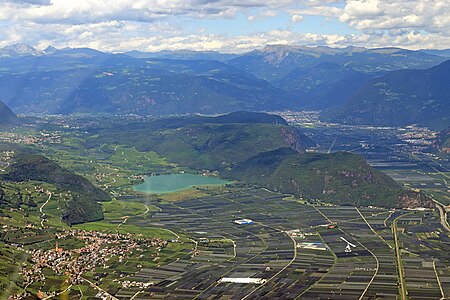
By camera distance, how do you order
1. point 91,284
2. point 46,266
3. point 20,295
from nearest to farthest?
1. point 20,295
2. point 91,284
3. point 46,266

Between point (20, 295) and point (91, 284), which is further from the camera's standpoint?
point (91, 284)

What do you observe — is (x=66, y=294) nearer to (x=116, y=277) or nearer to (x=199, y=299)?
(x=116, y=277)

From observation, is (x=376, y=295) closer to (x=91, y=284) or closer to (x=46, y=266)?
(x=91, y=284)

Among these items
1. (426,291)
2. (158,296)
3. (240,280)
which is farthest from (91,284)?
(426,291)

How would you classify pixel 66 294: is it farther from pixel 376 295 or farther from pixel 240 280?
pixel 376 295

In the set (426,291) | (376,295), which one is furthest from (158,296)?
(426,291)

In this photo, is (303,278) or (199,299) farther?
(303,278)

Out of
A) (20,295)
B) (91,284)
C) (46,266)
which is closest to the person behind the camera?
(20,295)
